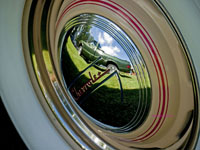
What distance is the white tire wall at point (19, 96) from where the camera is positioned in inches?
33.2

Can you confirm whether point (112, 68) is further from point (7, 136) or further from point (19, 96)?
point (7, 136)

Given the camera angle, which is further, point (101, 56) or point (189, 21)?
point (101, 56)

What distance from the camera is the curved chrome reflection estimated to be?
0.68 m

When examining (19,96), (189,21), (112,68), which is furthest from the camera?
(19,96)

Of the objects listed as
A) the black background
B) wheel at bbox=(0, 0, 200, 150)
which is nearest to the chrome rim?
wheel at bbox=(0, 0, 200, 150)

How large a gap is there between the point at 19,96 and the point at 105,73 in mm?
407

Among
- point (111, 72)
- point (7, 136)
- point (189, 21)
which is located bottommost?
point (189, 21)

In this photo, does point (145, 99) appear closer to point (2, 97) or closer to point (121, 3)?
point (121, 3)

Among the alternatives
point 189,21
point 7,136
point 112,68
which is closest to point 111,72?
point 112,68

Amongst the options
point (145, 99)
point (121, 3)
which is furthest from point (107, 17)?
point (145, 99)

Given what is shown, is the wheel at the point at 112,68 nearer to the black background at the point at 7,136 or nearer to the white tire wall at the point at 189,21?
the white tire wall at the point at 189,21

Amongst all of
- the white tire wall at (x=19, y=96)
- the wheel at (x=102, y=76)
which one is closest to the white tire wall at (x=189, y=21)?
the wheel at (x=102, y=76)

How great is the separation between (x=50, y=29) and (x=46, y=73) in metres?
0.22

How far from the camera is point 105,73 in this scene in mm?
794
